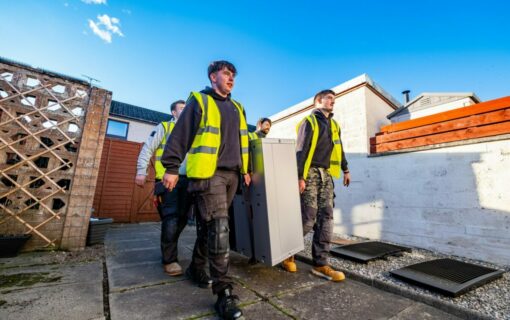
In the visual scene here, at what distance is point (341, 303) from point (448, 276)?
1.25m

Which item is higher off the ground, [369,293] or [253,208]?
[253,208]

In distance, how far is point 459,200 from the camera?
3074 millimetres

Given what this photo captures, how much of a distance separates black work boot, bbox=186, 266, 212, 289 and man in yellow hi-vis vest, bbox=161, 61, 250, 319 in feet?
1.65

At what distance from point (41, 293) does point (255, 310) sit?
1.62 m

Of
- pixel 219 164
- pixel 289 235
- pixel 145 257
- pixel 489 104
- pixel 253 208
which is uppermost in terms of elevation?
pixel 489 104

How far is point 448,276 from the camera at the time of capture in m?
2.12

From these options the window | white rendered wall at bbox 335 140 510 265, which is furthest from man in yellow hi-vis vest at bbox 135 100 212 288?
the window

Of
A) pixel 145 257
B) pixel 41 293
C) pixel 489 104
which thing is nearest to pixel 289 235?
pixel 145 257

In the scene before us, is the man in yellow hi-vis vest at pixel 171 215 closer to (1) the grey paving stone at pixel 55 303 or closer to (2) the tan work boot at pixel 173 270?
(2) the tan work boot at pixel 173 270

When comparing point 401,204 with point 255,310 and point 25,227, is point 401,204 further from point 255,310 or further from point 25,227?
point 25,227

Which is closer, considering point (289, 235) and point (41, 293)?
point (41, 293)

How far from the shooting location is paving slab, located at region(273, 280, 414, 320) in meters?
1.52

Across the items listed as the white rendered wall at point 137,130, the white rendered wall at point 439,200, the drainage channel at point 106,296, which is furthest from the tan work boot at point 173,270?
the white rendered wall at point 137,130

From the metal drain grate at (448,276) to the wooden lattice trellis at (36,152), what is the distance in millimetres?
4310
